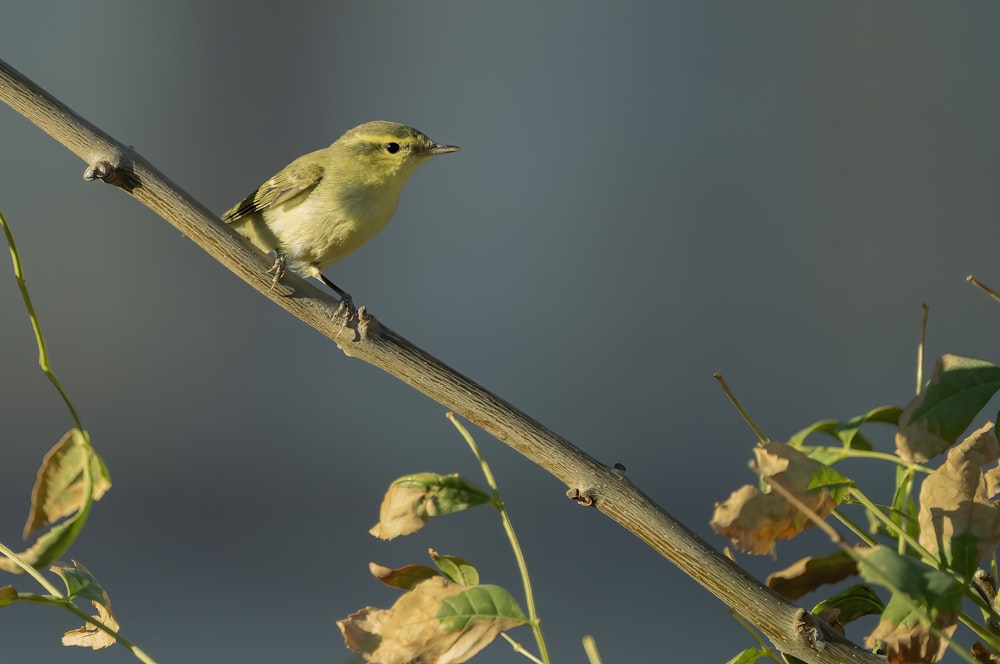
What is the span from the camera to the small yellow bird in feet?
3.82

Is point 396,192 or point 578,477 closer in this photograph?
point 578,477

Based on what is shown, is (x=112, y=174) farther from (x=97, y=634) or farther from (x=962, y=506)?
(x=962, y=506)

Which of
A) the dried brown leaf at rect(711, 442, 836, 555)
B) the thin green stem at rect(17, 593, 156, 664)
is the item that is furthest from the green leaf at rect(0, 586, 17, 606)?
the dried brown leaf at rect(711, 442, 836, 555)

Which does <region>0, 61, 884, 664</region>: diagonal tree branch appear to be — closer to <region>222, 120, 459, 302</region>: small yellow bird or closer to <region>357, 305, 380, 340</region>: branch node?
<region>357, 305, 380, 340</region>: branch node

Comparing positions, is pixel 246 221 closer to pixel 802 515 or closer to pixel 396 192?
pixel 396 192

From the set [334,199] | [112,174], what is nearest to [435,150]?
[334,199]

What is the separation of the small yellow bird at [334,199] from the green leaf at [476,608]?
85 cm

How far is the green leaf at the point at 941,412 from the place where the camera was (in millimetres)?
356

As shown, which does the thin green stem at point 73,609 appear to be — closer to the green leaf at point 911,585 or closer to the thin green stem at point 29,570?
the thin green stem at point 29,570

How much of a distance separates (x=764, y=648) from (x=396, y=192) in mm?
958

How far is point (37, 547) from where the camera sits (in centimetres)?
Result: 37

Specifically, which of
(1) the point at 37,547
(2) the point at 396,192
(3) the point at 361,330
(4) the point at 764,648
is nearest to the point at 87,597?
(1) the point at 37,547

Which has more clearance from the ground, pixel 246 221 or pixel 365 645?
pixel 246 221

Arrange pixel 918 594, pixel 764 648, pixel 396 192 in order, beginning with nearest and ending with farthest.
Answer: pixel 918 594
pixel 764 648
pixel 396 192
